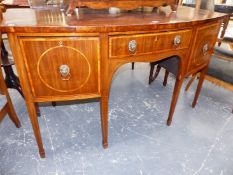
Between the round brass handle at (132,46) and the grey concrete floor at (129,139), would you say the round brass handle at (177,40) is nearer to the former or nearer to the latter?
the round brass handle at (132,46)

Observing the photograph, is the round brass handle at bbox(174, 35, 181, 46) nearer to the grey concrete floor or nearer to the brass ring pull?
the brass ring pull

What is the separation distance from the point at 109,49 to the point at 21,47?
44cm

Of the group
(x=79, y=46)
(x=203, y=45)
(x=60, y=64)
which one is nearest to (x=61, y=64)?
(x=60, y=64)

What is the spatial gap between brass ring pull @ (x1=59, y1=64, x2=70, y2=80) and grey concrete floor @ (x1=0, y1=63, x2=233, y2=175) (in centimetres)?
67

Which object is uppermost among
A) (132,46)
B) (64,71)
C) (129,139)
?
(132,46)

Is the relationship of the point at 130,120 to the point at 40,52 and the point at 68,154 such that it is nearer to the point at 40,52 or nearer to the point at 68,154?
the point at 68,154

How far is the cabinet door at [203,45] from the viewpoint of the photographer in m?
1.32

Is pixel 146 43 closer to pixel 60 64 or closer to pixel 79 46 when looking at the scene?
pixel 79 46

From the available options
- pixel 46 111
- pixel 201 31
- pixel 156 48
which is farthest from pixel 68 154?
pixel 201 31

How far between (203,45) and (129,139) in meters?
0.93

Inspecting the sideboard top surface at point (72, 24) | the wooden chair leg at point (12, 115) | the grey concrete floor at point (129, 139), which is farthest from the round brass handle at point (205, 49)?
the wooden chair leg at point (12, 115)

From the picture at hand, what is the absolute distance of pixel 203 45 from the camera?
1425 millimetres

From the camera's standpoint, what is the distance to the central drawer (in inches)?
41.3

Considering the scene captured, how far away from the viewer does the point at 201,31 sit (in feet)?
4.24
